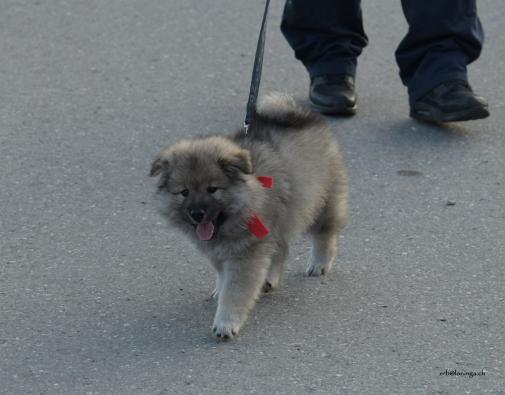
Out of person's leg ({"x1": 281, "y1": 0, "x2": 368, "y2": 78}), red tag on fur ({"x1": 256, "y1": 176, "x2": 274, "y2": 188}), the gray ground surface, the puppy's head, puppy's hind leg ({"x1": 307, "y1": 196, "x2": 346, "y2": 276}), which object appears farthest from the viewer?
person's leg ({"x1": 281, "y1": 0, "x2": 368, "y2": 78})

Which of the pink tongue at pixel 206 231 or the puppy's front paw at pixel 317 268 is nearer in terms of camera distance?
the pink tongue at pixel 206 231

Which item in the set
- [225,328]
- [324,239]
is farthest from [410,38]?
[225,328]

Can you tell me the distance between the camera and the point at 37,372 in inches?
152

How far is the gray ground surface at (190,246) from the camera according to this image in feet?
12.8

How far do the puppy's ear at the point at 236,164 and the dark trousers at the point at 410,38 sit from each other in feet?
7.72

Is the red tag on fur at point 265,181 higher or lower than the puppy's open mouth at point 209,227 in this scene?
higher

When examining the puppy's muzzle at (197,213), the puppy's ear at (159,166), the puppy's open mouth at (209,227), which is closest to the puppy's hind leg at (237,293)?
the puppy's open mouth at (209,227)

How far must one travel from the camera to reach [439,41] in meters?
6.24

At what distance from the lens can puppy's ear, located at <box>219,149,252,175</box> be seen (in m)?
4.05

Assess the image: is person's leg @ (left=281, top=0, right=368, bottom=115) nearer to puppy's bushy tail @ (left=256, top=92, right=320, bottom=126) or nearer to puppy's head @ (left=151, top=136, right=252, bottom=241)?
puppy's bushy tail @ (left=256, top=92, right=320, bottom=126)

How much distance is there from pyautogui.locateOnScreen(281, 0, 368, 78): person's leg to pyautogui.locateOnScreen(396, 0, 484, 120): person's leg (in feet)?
1.22

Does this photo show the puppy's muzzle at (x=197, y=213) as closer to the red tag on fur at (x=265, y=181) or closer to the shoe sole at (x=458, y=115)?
the red tag on fur at (x=265, y=181)

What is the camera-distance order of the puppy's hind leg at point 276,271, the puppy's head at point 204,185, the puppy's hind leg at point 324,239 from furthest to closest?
the puppy's hind leg at point 324,239 < the puppy's hind leg at point 276,271 < the puppy's head at point 204,185

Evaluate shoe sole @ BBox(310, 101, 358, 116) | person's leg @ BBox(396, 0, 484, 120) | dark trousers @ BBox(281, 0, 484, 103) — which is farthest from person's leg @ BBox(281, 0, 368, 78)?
person's leg @ BBox(396, 0, 484, 120)
